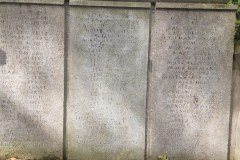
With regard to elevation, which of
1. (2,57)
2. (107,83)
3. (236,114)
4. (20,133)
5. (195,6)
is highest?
(195,6)

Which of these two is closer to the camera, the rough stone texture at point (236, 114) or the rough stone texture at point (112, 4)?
the rough stone texture at point (112, 4)

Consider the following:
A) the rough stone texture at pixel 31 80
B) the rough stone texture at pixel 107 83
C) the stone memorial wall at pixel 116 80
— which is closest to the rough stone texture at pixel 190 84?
the stone memorial wall at pixel 116 80

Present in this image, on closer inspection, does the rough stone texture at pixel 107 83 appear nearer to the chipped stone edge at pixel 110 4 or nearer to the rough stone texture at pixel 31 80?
the chipped stone edge at pixel 110 4

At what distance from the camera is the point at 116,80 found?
5516mm

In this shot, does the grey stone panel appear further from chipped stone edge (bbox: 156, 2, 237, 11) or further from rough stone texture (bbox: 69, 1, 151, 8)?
rough stone texture (bbox: 69, 1, 151, 8)

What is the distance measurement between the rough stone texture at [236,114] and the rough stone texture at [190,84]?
10cm

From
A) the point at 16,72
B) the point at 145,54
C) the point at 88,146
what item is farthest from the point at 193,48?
the point at 16,72

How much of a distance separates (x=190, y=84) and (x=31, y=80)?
206 centimetres

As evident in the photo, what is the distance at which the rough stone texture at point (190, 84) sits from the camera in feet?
18.0

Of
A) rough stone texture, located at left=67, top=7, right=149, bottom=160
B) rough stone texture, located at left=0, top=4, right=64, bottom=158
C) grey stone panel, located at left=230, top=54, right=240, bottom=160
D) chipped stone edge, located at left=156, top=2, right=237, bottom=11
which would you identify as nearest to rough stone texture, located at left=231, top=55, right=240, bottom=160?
grey stone panel, located at left=230, top=54, right=240, bottom=160

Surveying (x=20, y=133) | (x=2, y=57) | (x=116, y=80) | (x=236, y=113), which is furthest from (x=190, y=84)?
(x=2, y=57)

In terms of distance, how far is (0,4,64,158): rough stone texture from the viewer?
5.45 m

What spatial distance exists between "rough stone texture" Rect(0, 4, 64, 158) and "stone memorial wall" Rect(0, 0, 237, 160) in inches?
0.5

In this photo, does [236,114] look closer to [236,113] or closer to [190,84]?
[236,113]
